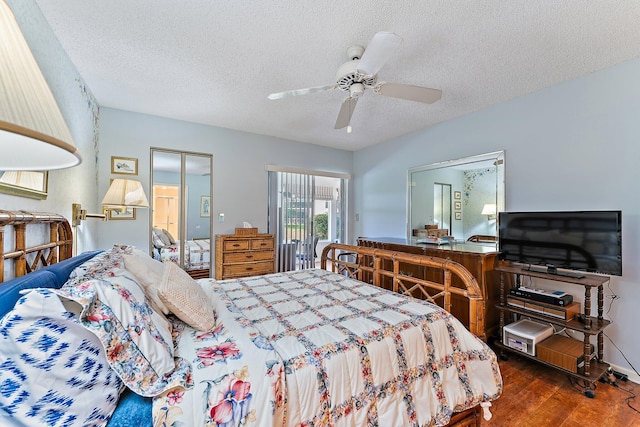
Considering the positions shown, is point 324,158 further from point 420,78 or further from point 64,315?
point 64,315

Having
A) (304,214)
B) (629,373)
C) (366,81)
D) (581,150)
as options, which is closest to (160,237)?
(304,214)

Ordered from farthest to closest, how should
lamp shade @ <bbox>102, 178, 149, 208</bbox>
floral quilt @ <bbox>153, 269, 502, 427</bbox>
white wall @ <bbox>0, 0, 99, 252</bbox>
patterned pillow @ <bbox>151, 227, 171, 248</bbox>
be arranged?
patterned pillow @ <bbox>151, 227, 171, 248</bbox> < lamp shade @ <bbox>102, 178, 149, 208</bbox> < white wall @ <bbox>0, 0, 99, 252</bbox> < floral quilt @ <bbox>153, 269, 502, 427</bbox>

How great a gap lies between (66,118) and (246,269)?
2423 millimetres

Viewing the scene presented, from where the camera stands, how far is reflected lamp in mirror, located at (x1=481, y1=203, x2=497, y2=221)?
122 inches

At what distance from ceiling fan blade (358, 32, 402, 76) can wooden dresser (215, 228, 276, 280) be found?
8.76 feet

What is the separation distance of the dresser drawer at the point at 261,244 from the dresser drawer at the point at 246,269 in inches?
8.7

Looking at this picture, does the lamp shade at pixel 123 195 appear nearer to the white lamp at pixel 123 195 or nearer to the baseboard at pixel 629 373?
the white lamp at pixel 123 195

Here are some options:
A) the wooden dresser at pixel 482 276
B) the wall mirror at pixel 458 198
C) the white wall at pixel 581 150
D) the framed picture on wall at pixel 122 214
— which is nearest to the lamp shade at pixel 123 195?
the framed picture on wall at pixel 122 214

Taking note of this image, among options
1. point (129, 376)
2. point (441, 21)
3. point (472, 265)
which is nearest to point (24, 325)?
point (129, 376)

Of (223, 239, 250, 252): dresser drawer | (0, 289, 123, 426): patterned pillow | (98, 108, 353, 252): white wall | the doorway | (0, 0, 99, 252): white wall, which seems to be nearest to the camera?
(0, 289, 123, 426): patterned pillow

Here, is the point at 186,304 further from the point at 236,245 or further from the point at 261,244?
the point at 261,244

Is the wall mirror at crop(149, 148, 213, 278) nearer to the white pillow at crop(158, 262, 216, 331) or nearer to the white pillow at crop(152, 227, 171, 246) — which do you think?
the white pillow at crop(152, 227, 171, 246)

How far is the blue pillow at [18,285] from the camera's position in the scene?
854 millimetres

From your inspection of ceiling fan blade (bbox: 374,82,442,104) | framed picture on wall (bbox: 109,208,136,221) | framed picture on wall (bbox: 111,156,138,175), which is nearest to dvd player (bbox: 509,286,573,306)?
ceiling fan blade (bbox: 374,82,442,104)
